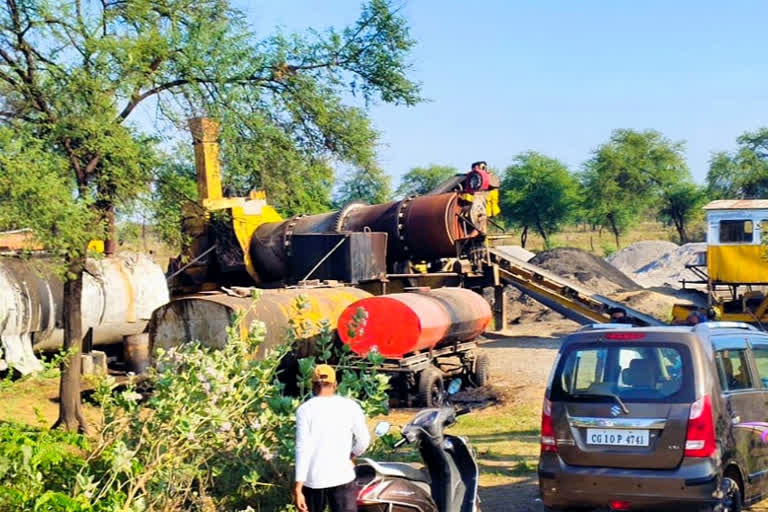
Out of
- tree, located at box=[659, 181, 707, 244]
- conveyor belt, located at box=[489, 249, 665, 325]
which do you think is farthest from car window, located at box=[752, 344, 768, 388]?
tree, located at box=[659, 181, 707, 244]

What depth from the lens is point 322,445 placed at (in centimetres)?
585

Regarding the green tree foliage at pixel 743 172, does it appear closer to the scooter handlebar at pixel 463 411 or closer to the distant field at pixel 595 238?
the distant field at pixel 595 238

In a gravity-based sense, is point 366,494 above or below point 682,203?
below

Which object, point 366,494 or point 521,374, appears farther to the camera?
point 521,374

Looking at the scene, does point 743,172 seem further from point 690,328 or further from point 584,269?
point 690,328

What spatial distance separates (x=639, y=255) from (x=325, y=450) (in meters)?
47.9

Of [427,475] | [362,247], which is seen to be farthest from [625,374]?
[362,247]

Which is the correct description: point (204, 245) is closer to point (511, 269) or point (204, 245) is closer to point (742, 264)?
point (511, 269)

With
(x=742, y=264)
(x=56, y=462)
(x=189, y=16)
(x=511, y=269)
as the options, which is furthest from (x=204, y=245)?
(x=56, y=462)

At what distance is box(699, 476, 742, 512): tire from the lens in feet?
22.9

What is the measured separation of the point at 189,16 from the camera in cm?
1163

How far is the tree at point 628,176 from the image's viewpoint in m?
59.4

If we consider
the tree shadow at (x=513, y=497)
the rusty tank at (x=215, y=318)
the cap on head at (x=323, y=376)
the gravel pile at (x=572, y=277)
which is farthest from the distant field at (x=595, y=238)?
the cap on head at (x=323, y=376)

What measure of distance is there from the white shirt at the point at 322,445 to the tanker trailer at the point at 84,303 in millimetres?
10728
